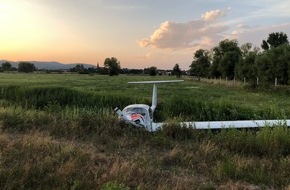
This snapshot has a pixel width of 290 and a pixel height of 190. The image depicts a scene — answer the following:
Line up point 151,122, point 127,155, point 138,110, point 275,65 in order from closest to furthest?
point 127,155 < point 151,122 < point 138,110 < point 275,65

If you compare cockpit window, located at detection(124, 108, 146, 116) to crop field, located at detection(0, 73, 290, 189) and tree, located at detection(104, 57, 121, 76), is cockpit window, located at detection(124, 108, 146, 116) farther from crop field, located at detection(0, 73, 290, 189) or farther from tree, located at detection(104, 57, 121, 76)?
tree, located at detection(104, 57, 121, 76)

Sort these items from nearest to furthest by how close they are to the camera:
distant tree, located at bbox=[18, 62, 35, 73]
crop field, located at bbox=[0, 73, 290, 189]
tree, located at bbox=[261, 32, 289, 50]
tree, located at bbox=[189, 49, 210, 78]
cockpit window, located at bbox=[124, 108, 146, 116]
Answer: crop field, located at bbox=[0, 73, 290, 189]
cockpit window, located at bbox=[124, 108, 146, 116]
tree, located at bbox=[261, 32, 289, 50]
tree, located at bbox=[189, 49, 210, 78]
distant tree, located at bbox=[18, 62, 35, 73]

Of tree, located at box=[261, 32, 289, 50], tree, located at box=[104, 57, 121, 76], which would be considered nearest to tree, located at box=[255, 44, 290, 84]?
tree, located at box=[261, 32, 289, 50]

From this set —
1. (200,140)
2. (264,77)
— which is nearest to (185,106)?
(200,140)

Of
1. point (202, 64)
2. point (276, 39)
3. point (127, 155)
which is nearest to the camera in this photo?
point (127, 155)

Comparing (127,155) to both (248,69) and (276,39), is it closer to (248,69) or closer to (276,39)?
(248,69)

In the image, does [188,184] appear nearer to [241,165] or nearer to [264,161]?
[241,165]

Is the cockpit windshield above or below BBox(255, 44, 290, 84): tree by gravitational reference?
below

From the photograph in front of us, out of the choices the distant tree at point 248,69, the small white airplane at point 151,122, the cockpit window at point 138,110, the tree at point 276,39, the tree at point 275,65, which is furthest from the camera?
the tree at point 276,39

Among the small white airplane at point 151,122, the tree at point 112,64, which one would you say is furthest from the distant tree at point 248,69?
the tree at point 112,64

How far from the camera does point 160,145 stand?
8.17 m

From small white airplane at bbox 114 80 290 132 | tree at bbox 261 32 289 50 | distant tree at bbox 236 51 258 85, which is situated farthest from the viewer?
tree at bbox 261 32 289 50

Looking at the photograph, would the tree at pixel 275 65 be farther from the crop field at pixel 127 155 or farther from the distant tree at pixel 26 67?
the distant tree at pixel 26 67

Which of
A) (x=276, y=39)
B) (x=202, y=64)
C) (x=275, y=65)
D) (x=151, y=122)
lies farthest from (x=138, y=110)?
(x=202, y=64)
